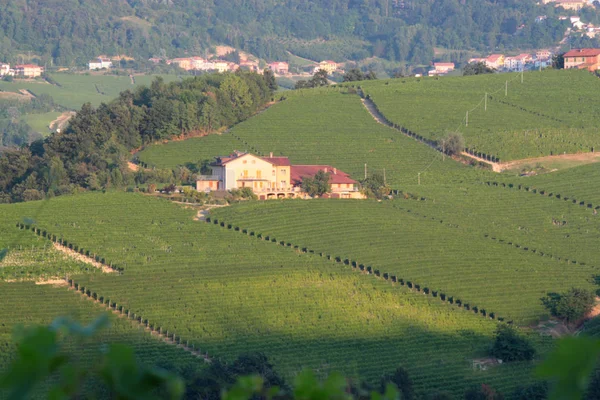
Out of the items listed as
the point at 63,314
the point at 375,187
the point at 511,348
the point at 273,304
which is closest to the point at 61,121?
the point at 375,187

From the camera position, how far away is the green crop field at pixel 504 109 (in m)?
62.3

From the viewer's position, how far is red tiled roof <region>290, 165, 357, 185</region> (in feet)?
170

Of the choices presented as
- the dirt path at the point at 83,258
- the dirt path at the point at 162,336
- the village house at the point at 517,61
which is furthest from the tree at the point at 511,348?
the village house at the point at 517,61

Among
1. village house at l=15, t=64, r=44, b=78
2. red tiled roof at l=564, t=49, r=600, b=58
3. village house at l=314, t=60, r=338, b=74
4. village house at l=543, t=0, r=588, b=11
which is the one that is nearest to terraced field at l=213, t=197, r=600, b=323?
red tiled roof at l=564, t=49, r=600, b=58

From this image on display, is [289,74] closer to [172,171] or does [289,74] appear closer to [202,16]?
[202,16]

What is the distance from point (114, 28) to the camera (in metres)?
165

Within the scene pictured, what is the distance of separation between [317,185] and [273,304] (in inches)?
604

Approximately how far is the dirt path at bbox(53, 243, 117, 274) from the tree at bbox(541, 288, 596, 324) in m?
15.5

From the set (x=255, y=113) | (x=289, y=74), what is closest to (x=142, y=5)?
(x=289, y=74)

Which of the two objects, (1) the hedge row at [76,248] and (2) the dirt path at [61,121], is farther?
(2) the dirt path at [61,121]

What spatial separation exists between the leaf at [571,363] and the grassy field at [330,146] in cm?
5097

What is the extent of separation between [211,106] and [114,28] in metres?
103

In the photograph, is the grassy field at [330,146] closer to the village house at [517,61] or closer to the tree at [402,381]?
the tree at [402,381]

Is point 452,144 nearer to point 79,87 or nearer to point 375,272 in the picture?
point 375,272
